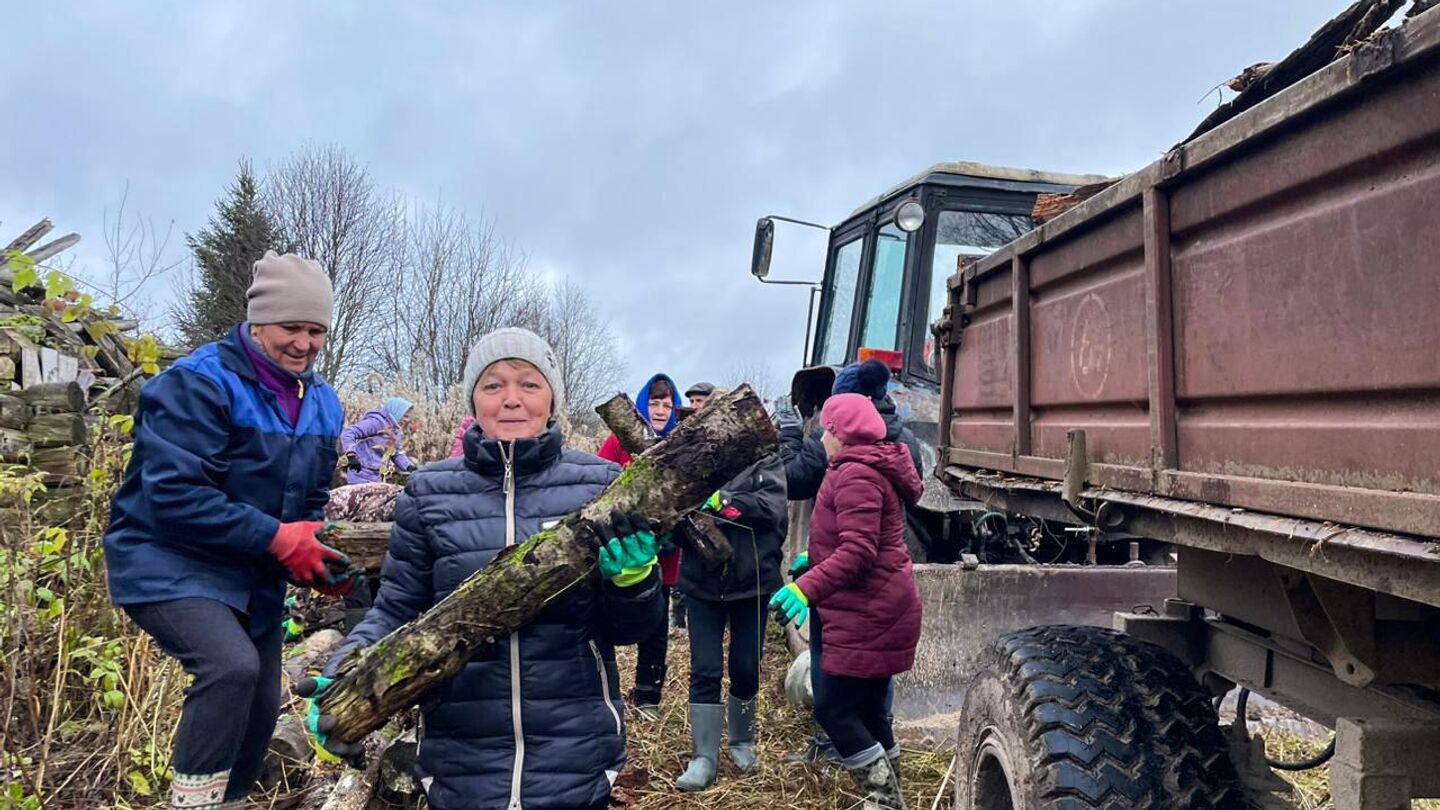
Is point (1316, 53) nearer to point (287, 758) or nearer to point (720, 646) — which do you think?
point (720, 646)

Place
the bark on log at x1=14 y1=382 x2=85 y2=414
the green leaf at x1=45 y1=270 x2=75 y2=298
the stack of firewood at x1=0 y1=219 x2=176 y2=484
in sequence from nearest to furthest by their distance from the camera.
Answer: the green leaf at x1=45 y1=270 x2=75 y2=298
the stack of firewood at x1=0 y1=219 x2=176 y2=484
the bark on log at x1=14 y1=382 x2=85 y2=414

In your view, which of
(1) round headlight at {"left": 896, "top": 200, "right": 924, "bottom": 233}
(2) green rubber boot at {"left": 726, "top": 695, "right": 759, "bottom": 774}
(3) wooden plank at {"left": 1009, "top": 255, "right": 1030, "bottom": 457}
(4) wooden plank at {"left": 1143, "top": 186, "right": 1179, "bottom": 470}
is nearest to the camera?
(4) wooden plank at {"left": 1143, "top": 186, "right": 1179, "bottom": 470}

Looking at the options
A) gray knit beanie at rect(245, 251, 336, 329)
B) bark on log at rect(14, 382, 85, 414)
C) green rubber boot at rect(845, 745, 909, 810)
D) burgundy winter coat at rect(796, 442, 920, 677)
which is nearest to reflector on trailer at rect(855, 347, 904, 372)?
burgundy winter coat at rect(796, 442, 920, 677)

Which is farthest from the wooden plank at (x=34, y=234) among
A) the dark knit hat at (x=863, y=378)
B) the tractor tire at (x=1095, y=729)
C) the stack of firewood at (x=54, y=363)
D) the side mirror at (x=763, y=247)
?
the tractor tire at (x=1095, y=729)

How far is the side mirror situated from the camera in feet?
20.6

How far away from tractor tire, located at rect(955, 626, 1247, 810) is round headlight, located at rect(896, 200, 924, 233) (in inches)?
123

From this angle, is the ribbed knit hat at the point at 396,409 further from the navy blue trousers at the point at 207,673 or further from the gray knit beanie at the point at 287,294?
the navy blue trousers at the point at 207,673

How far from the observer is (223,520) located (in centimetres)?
244

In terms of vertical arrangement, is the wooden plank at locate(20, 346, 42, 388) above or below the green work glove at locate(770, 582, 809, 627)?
above

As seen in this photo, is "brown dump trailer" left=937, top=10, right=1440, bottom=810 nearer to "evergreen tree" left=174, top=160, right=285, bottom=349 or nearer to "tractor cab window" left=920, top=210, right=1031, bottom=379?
"tractor cab window" left=920, top=210, right=1031, bottom=379

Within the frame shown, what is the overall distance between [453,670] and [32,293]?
26.1 ft

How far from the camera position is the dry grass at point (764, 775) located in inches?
146

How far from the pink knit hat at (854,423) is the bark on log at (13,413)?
4.82 meters

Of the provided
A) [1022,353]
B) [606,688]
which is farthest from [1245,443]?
[606,688]
